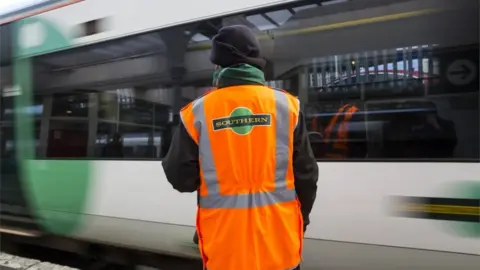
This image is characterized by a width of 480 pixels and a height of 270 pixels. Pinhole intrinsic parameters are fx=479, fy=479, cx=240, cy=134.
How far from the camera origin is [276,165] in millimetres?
1802

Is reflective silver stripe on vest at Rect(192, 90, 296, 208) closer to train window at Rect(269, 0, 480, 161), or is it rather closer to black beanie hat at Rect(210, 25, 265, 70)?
black beanie hat at Rect(210, 25, 265, 70)

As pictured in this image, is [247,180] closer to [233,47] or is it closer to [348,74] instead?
[233,47]

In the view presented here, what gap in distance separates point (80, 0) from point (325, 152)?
264 cm

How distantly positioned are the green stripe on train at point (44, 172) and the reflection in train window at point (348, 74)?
0.52m

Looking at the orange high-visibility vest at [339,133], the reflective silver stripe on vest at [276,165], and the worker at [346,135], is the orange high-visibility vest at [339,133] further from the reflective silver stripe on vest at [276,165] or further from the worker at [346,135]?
the reflective silver stripe on vest at [276,165]

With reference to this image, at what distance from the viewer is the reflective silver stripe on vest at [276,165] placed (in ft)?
5.83

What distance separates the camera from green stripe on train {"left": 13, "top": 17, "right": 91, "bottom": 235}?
4180mm

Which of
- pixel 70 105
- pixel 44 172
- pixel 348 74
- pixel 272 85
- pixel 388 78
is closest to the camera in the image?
pixel 388 78

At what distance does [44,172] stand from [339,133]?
2.89 metres

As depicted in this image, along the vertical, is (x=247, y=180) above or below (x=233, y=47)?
below

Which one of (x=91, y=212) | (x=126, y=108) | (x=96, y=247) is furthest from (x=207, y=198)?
(x=96, y=247)

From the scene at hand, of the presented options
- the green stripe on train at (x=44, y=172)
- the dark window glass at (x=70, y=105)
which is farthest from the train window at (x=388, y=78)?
the green stripe on train at (x=44, y=172)

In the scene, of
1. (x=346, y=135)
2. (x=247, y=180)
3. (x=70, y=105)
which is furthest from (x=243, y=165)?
(x=70, y=105)

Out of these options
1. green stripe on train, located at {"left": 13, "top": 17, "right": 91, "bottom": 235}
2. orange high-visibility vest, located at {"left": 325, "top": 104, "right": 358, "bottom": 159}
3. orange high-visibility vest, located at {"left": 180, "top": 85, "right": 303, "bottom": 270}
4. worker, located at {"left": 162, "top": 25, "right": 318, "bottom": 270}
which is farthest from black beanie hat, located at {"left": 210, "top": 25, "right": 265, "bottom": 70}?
green stripe on train, located at {"left": 13, "top": 17, "right": 91, "bottom": 235}
